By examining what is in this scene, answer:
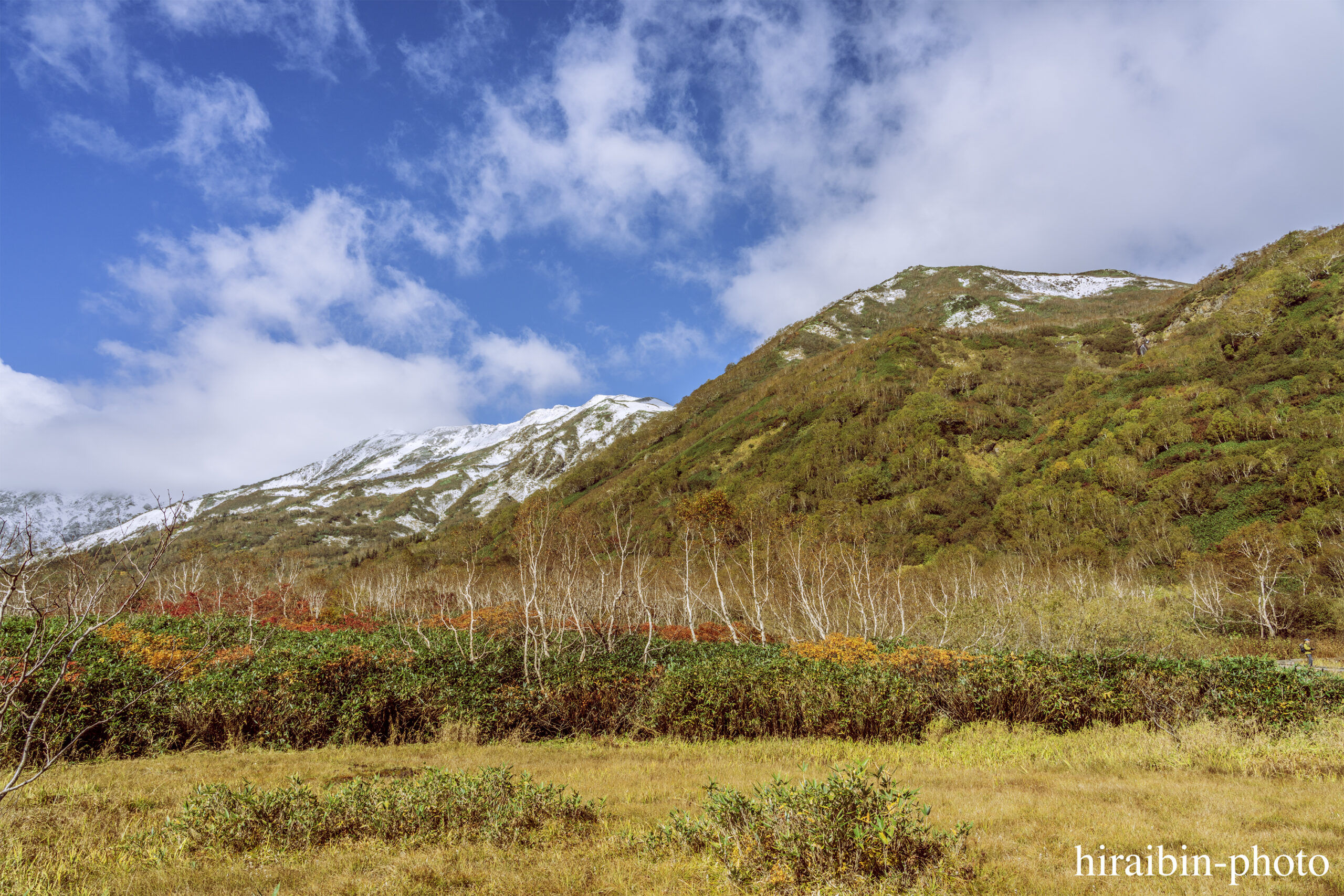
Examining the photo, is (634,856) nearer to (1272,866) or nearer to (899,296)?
(1272,866)

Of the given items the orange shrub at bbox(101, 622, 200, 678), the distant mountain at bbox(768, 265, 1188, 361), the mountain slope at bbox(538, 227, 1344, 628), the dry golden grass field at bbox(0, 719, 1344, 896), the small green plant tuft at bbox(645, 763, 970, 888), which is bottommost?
the dry golden grass field at bbox(0, 719, 1344, 896)

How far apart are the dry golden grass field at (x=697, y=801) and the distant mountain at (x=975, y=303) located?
127m

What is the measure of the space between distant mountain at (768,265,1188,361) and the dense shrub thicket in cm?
12401

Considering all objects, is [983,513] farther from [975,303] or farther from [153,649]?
[975,303]

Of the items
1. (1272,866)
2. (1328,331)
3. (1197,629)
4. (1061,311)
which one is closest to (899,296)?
(1061,311)

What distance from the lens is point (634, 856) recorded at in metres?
5.80

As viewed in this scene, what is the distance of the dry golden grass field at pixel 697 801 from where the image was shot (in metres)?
5.07

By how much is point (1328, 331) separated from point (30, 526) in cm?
7752

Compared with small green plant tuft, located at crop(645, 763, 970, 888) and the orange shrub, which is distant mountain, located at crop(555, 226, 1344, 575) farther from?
the orange shrub

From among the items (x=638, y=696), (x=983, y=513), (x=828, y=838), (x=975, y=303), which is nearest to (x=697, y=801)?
(x=828, y=838)

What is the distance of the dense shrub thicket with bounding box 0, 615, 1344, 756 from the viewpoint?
10688mm

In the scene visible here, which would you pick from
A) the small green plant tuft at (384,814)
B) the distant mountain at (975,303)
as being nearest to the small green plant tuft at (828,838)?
the small green plant tuft at (384,814)

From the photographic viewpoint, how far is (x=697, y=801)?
784cm

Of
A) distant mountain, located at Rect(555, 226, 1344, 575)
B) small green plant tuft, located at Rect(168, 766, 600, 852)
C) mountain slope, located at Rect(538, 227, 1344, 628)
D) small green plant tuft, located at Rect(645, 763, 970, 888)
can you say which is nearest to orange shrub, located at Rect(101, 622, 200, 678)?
small green plant tuft, located at Rect(168, 766, 600, 852)
